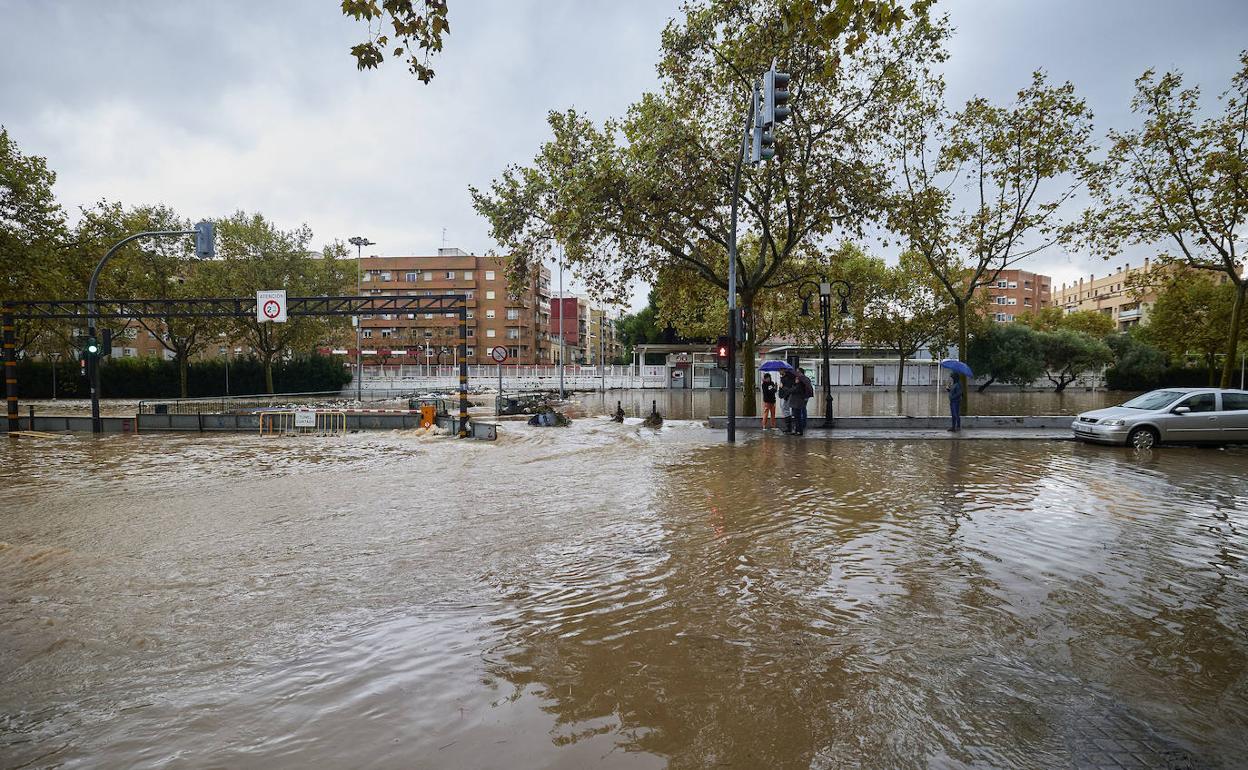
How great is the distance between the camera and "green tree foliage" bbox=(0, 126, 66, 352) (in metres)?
24.4

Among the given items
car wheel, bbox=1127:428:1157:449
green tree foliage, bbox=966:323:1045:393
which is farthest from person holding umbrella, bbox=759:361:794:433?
green tree foliage, bbox=966:323:1045:393

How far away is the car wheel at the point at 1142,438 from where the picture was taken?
48.6 ft

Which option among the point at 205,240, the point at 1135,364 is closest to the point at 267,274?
the point at 205,240

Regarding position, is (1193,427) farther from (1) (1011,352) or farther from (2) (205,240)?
(1) (1011,352)

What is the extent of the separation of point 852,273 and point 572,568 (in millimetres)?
→ 37564

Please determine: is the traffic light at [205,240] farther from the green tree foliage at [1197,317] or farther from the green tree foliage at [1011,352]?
the green tree foliage at [1011,352]

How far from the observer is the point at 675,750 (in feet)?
9.68

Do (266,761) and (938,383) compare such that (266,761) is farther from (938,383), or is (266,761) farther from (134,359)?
(938,383)

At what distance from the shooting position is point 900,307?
45312 millimetres

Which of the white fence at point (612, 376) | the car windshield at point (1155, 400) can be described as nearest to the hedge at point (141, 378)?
the white fence at point (612, 376)

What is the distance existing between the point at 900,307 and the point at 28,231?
50.2 m

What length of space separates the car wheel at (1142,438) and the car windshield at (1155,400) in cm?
92

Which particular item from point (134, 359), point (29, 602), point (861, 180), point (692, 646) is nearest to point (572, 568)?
point (692, 646)

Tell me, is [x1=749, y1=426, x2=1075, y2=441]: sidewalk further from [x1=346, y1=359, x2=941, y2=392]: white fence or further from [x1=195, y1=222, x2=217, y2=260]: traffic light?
[x1=346, y1=359, x2=941, y2=392]: white fence
